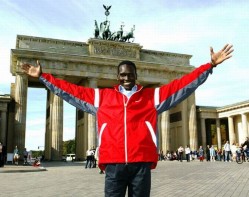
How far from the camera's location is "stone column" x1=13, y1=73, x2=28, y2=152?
43.2 m

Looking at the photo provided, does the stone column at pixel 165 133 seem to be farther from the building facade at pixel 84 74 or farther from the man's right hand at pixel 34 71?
the man's right hand at pixel 34 71

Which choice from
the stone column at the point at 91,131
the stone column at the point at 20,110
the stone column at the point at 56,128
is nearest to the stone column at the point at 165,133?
the stone column at the point at 91,131

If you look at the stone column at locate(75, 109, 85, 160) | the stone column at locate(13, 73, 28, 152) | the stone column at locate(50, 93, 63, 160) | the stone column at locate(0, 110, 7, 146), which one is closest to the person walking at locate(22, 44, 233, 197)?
the stone column at locate(13, 73, 28, 152)

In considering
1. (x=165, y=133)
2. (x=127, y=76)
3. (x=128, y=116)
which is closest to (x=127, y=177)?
(x=128, y=116)

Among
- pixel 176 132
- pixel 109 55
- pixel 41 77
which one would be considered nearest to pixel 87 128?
pixel 109 55

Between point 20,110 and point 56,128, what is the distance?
5.33 metres

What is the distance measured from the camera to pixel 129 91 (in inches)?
150

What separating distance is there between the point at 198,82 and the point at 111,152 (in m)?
1.27

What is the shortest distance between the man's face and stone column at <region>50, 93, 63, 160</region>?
4216cm

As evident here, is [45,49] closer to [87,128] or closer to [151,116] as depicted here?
[87,128]

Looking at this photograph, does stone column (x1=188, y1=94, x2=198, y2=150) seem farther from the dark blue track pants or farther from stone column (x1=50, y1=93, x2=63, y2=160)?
the dark blue track pants

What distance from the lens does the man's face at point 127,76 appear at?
3.82 meters

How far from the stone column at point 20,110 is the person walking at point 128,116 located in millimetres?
41385

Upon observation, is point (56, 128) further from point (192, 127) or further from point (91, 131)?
point (192, 127)
